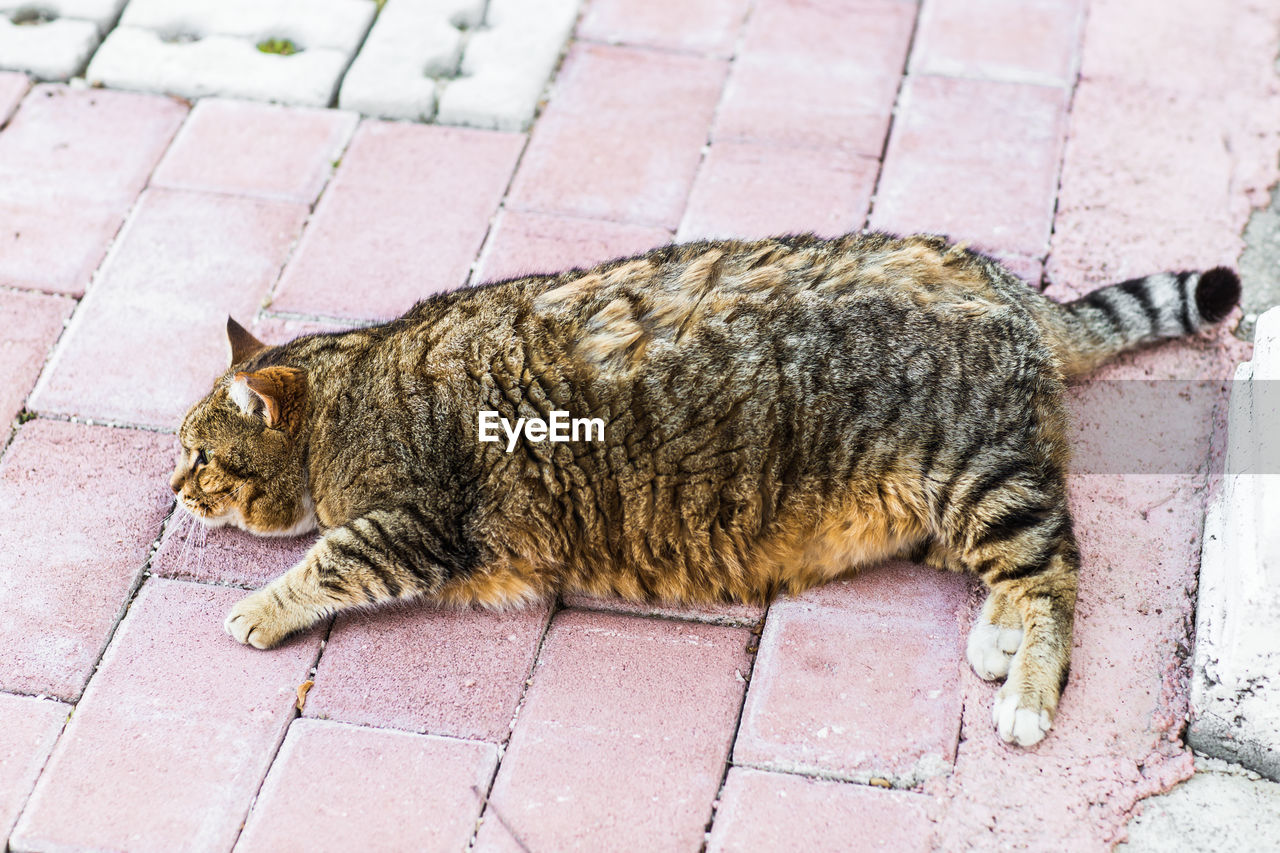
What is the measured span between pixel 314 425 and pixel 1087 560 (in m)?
2.09

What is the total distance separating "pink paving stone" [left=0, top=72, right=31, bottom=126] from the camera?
16.0ft

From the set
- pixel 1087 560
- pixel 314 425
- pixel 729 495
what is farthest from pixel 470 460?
pixel 1087 560

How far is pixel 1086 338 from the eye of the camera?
12.3 ft

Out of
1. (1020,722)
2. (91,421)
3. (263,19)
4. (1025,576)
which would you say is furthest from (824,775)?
→ (263,19)

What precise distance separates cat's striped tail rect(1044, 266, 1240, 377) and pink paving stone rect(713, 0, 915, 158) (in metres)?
1.19

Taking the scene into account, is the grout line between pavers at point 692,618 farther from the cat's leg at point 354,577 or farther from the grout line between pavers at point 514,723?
the cat's leg at point 354,577

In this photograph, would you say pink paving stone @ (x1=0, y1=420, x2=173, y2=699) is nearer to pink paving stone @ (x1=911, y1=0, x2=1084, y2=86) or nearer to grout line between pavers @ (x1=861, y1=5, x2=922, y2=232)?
grout line between pavers @ (x1=861, y1=5, x2=922, y2=232)

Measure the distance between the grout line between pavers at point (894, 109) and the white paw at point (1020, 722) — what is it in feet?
6.10

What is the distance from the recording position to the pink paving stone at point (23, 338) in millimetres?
3975

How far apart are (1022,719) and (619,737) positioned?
950 millimetres

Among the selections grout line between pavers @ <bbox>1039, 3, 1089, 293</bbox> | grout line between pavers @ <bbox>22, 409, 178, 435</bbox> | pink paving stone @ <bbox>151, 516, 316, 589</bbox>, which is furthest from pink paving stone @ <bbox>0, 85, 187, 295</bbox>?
grout line between pavers @ <bbox>1039, 3, 1089, 293</bbox>

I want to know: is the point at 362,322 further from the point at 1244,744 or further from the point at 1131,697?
the point at 1244,744

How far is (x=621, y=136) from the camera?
475cm

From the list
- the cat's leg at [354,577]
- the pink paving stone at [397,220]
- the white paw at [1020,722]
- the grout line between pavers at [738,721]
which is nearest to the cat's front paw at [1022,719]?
the white paw at [1020,722]
